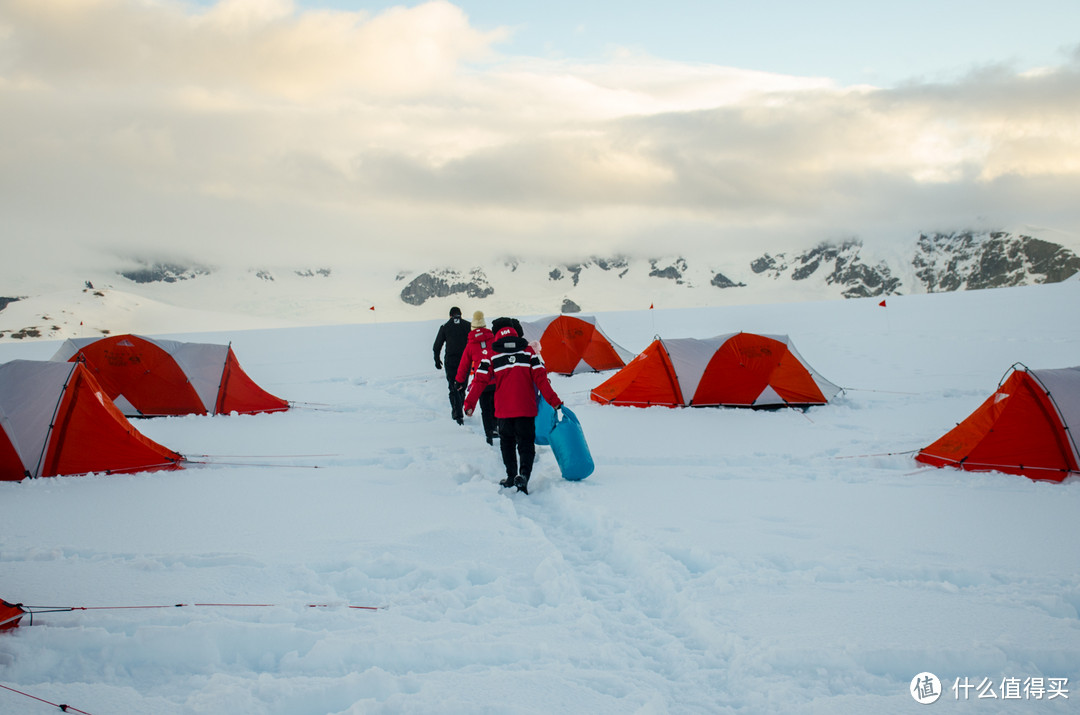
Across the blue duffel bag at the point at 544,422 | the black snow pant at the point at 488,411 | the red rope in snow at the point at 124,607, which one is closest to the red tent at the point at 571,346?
the black snow pant at the point at 488,411

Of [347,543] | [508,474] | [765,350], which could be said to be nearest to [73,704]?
[347,543]

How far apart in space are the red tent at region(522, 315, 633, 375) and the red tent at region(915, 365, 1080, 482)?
10579mm

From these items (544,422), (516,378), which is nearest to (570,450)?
(544,422)

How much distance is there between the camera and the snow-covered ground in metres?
3.07

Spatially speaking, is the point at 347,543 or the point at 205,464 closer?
the point at 347,543

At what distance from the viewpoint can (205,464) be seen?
7.77m

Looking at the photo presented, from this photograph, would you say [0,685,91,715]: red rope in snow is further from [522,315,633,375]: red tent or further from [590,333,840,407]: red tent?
[522,315,633,375]: red tent

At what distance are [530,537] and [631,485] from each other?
6.33 feet

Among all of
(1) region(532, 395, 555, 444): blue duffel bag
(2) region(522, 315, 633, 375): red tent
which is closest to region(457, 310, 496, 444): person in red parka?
(1) region(532, 395, 555, 444): blue duffel bag

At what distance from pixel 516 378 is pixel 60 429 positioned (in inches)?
200

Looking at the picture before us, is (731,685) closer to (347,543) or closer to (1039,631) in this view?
(1039,631)

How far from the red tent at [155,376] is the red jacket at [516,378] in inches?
280

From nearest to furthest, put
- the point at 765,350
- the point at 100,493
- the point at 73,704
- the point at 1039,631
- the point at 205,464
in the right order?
the point at 73,704, the point at 1039,631, the point at 100,493, the point at 205,464, the point at 765,350

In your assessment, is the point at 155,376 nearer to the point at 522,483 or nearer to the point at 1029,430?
the point at 522,483
